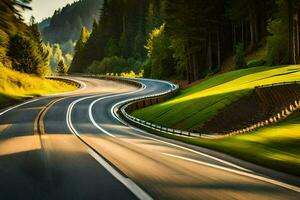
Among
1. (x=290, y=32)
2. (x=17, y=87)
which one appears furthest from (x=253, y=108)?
(x=17, y=87)

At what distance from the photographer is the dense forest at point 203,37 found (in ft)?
177

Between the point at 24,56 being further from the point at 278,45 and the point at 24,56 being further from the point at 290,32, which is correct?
the point at 290,32

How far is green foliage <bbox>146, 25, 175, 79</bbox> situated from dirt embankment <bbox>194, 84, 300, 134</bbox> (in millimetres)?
46528

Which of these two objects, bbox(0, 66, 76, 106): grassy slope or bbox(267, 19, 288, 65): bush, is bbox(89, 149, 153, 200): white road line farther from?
bbox(267, 19, 288, 65): bush

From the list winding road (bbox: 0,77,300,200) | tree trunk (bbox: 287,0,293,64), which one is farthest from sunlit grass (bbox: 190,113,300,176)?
tree trunk (bbox: 287,0,293,64)

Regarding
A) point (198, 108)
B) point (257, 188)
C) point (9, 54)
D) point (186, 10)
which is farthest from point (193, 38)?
point (257, 188)

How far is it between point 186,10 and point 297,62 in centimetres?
1990

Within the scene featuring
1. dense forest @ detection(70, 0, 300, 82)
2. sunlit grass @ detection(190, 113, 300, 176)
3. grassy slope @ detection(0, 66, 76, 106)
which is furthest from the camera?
dense forest @ detection(70, 0, 300, 82)

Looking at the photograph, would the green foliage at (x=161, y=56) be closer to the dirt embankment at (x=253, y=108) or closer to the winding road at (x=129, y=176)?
the dirt embankment at (x=253, y=108)

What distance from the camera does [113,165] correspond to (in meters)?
9.73

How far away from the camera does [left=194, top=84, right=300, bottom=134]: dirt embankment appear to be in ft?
95.4

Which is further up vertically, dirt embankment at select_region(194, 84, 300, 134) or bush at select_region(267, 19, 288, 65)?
bush at select_region(267, 19, 288, 65)

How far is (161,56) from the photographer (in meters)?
80.1

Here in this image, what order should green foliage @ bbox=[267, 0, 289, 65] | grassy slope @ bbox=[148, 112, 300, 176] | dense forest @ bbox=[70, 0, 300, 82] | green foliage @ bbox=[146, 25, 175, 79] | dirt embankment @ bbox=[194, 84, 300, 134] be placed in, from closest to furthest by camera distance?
grassy slope @ bbox=[148, 112, 300, 176] < dirt embankment @ bbox=[194, 84, 300, 134] < green foliage @ bbox=[267, 0, 289, 65] < dense forest @ bbox=[70, 0, 300, 82] < green foliage @ bbox=[146, 25, 175, 79]
